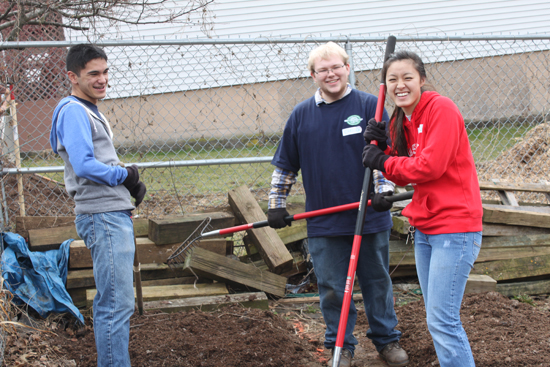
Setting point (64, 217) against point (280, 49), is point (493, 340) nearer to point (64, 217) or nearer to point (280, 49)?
point (280, 49)

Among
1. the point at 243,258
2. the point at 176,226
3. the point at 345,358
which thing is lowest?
the point at 345,358

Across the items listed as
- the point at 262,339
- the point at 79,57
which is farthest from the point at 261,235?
the point at 79,57

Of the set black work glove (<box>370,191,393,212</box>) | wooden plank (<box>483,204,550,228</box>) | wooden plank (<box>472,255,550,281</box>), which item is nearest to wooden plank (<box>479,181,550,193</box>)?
wooden plank (<box>483,204,550,228</box>)

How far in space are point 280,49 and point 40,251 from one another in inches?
115

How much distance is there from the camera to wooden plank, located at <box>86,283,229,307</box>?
3.96 meters

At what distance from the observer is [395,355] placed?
3.18 m

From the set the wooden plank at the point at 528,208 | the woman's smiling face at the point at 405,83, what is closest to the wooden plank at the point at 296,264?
the wooden plank at the point at 528,208

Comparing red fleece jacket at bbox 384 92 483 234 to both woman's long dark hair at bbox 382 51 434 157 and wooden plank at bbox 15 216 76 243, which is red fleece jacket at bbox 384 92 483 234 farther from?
wooden plank at bbox 15 216 76 243

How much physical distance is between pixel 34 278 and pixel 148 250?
3.13 feet

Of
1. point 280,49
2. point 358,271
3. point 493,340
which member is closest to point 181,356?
point 358,271

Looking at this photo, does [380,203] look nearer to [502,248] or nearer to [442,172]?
[442,172]

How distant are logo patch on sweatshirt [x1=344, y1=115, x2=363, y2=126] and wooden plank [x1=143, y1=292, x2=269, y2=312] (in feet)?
5.72

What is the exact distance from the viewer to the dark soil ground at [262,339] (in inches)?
122

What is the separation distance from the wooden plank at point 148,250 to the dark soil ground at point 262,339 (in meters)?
0.56
